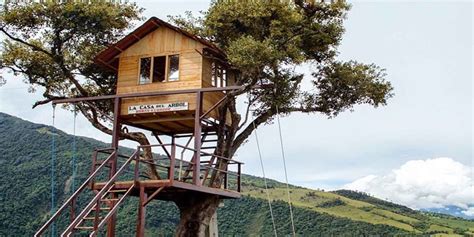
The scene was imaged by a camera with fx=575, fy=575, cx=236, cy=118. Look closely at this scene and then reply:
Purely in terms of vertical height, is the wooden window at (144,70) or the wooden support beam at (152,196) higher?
the wooden window at (144,70)

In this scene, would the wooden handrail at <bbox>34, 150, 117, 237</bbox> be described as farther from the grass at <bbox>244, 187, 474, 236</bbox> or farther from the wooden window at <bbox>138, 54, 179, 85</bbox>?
the grass at <bbox>244, 187, 474, 236</bbox>

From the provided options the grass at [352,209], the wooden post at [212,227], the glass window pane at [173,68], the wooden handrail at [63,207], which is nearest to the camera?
the wooden handrail at [63,207]

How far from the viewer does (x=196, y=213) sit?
52.6 feet

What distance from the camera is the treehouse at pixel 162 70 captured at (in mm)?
14953

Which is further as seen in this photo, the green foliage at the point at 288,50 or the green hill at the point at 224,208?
the green hill at the point at 224,208

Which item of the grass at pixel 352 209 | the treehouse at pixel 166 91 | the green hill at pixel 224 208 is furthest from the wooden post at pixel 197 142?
the grass at pixel 352 209

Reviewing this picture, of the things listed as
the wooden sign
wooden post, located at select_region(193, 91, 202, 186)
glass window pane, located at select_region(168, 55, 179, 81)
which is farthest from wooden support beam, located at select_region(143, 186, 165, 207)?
glass window pane, located at select_region(168, 55, 179, 81)

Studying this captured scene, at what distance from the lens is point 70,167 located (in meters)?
55.3

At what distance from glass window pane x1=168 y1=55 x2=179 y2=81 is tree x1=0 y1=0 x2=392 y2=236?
1415 mm

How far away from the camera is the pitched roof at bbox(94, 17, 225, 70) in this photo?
50.0ft

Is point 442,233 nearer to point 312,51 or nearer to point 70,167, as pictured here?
point 70,167

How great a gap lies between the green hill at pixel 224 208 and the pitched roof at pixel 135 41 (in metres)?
27.8

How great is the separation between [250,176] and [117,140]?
181ft

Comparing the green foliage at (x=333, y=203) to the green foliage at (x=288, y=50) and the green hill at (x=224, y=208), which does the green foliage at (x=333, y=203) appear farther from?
the green foliage at (x=288, y=50)
